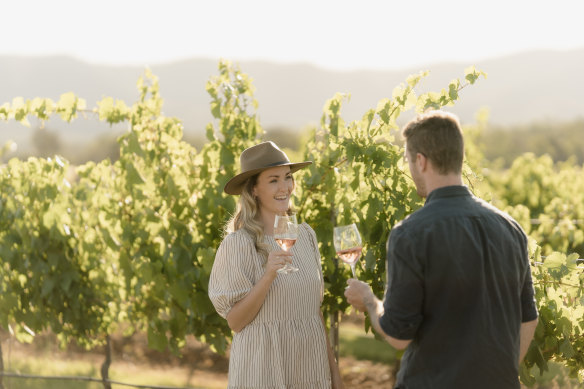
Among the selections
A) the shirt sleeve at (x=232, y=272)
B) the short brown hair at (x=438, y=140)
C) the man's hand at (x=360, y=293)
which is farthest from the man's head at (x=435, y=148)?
the shirt sleeve at (x=232, y=272)

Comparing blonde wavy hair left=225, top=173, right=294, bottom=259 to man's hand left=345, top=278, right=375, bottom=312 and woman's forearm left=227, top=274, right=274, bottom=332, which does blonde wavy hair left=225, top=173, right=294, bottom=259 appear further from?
man's hand left=345, top=278, right=375, bottom=312

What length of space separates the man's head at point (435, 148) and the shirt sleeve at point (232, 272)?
1031mm

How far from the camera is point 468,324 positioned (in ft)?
6.97

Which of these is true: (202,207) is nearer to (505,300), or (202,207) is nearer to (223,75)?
(223,75)

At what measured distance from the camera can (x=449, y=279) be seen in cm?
208

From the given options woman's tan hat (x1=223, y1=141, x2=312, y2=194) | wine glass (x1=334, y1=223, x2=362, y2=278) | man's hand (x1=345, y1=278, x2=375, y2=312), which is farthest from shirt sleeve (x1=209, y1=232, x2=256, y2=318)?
man's hand (x1=345, y1=278, x2=375, y2=312)

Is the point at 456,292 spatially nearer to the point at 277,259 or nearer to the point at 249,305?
the point at 277,259

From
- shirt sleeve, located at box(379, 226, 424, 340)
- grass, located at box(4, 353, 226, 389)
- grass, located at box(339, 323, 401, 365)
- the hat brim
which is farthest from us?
grass, located at box(339, 323, 401, 365)

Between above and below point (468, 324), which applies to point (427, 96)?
above

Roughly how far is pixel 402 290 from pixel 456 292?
0.15m

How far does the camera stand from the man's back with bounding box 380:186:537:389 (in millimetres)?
2084

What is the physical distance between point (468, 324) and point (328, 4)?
105m

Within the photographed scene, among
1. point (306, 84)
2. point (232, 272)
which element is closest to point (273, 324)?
point (232, 272)

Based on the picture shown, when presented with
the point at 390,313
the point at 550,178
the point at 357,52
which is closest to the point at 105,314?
the point at 390,313
